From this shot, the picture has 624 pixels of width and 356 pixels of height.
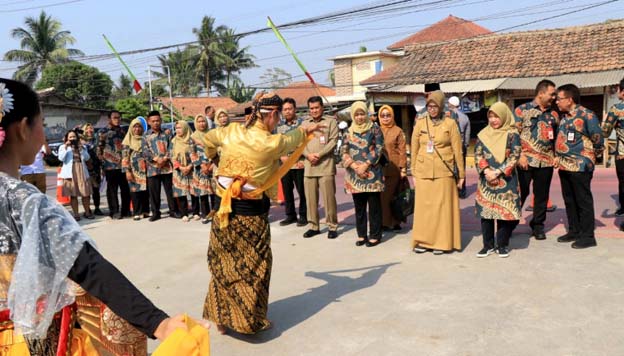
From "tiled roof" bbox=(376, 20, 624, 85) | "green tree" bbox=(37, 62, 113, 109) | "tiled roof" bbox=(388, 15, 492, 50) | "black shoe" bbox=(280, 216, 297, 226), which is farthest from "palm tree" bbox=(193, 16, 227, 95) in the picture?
"black shoe" bbox=(280, 216, 297, 226)

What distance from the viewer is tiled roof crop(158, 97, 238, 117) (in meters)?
36.1

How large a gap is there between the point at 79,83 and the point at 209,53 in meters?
9.61

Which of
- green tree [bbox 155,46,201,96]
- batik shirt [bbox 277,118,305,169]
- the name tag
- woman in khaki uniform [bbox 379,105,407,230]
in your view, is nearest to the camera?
the name tag

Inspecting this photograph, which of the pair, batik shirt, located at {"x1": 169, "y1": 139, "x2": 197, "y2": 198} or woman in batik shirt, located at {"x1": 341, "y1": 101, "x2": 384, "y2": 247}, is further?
batik shirt, located at {"x1": 169, "y1": 139, "x2": 197, "y2": 198}

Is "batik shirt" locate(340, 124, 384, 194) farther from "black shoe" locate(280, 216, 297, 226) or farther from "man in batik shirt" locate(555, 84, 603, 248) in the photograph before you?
"man in batik shirt" locate(555, 84, 603, 248)

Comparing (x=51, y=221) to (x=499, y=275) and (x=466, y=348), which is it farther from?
(x=499, y=275)

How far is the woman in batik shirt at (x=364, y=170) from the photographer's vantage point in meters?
6.50

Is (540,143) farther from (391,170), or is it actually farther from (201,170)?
(201,170)

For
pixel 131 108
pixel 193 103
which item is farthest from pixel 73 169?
pixel 193 103

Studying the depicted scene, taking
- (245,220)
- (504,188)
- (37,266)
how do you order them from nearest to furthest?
1. (37,266)
2. (245,220)
3. (504,188)

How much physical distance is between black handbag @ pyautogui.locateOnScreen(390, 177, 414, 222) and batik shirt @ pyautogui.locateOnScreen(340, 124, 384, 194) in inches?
30.5

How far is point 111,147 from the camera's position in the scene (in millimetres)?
9336

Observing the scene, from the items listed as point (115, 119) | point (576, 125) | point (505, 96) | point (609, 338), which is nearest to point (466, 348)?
point (609, 338)

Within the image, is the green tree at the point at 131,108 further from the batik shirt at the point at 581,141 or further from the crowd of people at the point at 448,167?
the batik shirt at the point at 581,141
